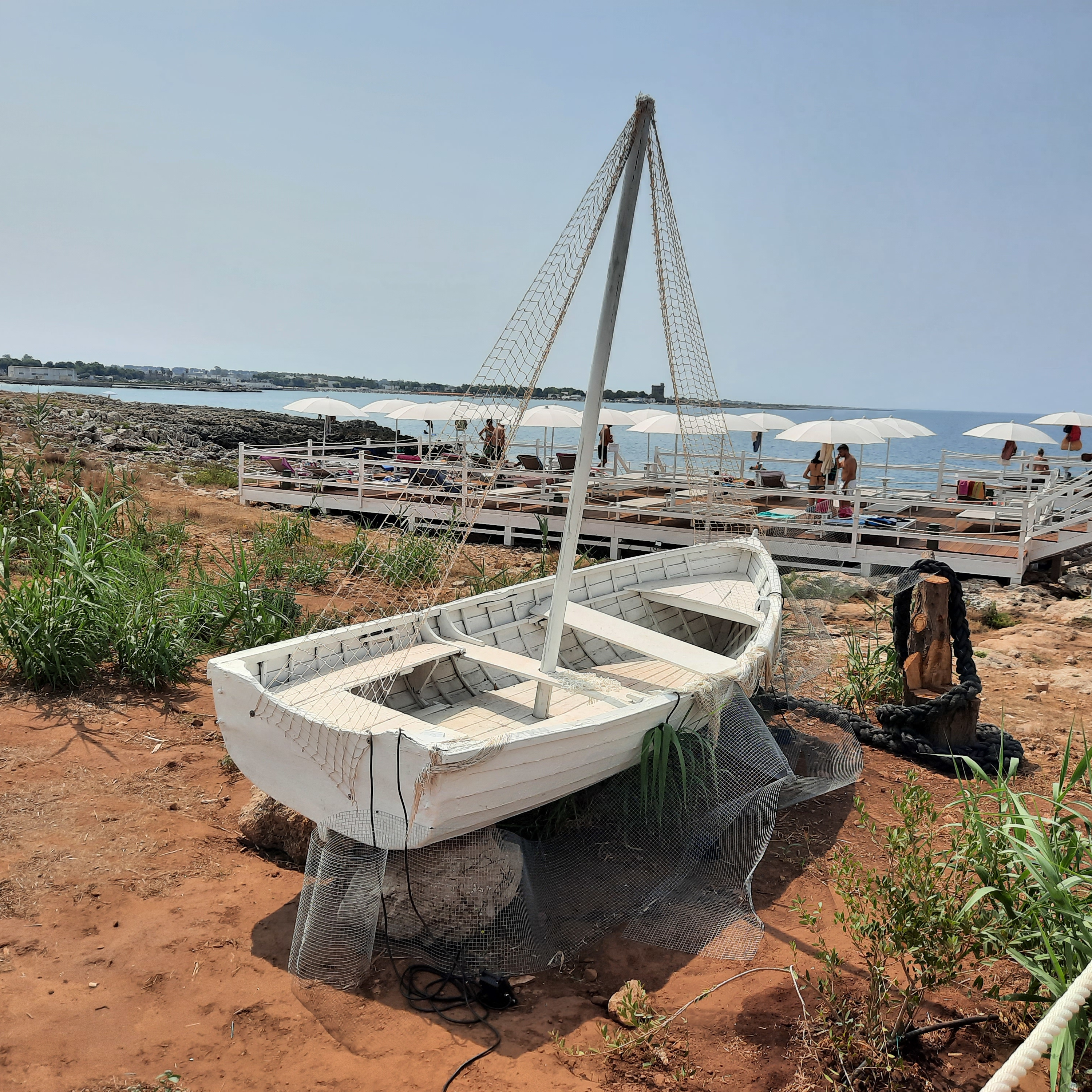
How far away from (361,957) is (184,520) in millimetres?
10213

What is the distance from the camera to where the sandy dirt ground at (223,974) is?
331 cm

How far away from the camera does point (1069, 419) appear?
19.6 metres

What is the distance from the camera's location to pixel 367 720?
450cm

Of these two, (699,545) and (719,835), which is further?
(699,545)

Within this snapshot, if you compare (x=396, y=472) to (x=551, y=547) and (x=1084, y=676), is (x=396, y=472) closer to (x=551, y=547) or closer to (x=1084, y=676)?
(x=551, y=547)

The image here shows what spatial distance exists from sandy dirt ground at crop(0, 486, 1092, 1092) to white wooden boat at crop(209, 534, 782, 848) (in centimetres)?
72

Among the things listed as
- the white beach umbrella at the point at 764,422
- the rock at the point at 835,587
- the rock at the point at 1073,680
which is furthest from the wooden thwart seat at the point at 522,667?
the white beach umbrella at the point at 764,422

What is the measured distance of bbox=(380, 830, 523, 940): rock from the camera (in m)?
4.09

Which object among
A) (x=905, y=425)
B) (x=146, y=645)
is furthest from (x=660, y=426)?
(x=146, y=645)

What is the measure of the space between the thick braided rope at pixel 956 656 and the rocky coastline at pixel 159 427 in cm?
997

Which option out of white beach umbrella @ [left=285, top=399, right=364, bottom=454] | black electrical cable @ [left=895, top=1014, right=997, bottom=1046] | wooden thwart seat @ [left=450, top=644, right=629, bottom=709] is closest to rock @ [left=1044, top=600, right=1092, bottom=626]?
wooden thwart seat @ [left=450, top=644, right=629, bottom=709]

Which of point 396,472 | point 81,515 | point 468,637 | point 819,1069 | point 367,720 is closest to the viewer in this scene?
point 819,1069

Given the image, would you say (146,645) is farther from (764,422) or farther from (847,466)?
(764,422)

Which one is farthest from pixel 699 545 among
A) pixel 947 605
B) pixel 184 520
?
pixel 184 520
